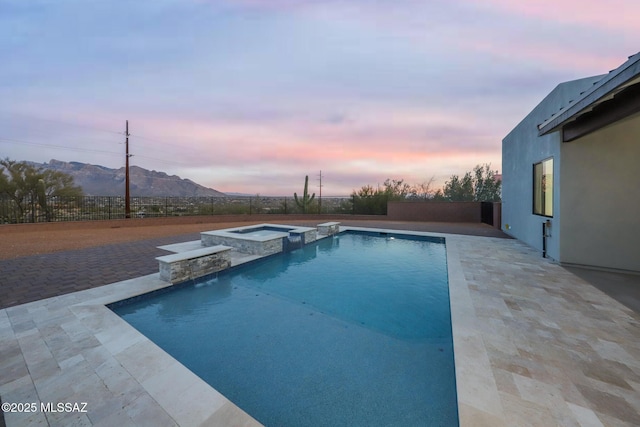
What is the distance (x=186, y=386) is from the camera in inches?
76.4

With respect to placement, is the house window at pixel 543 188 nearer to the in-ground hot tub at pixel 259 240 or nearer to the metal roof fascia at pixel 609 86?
the metal roof fascia at pixel 609 86

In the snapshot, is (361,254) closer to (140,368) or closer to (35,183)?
(140,368)

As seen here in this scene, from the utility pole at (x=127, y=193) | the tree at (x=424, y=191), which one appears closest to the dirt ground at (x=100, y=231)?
the utility pole at (x=127, y=193)

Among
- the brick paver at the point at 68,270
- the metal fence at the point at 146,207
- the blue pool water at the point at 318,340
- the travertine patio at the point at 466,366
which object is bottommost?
the blue pool water at the point at 318,340

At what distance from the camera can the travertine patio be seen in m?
1.66

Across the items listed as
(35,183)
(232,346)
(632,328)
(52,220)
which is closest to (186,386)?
(232,346)

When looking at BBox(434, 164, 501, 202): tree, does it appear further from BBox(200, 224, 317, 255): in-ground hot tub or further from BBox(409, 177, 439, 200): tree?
BBox(200, 224, 317, 255): in-ground hot tub

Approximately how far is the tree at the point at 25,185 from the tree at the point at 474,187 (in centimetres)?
2149

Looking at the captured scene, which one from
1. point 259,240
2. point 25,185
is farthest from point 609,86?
point 25,185

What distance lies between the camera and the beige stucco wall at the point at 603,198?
15.1 ft

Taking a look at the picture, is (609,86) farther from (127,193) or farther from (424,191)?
(127,193)

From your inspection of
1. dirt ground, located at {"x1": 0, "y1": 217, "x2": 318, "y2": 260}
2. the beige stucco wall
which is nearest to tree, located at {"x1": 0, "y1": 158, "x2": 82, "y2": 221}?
dirt ground, located at {"x1": 0, "y1": 217, "x2": 318, "y2": 260}

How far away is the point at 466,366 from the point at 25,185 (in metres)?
17.4

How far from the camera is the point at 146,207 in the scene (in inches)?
538
